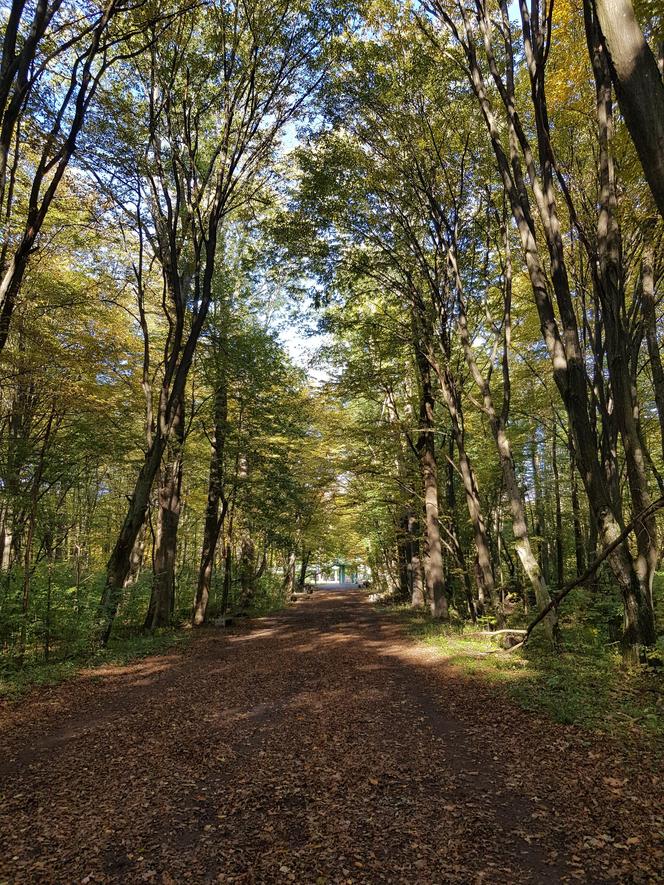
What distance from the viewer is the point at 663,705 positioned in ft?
17.8

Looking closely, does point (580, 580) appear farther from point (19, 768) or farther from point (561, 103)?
point (561, 103)

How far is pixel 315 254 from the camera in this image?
12250mm

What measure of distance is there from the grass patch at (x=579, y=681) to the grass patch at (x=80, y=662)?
6.93m

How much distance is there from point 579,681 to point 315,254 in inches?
434

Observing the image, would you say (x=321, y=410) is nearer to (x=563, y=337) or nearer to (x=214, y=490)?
(x=214, y=490)

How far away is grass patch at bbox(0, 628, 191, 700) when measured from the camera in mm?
7570

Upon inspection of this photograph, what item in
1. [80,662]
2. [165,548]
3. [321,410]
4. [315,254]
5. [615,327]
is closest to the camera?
[615,327]

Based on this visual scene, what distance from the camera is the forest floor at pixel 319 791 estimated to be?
3.05 metres

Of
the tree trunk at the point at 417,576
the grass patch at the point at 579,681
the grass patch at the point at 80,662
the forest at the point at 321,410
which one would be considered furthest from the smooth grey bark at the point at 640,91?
the tree trunk at the point at 417,576

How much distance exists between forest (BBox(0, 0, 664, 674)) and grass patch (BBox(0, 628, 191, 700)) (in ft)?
0.82

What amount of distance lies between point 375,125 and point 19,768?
13.5m

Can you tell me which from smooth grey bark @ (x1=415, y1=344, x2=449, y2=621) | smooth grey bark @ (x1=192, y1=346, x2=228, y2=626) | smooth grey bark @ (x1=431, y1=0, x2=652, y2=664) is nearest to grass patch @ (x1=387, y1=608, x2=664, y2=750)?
smooth grey bark @ (x1=431, y1=0, x2=652, y2=664)

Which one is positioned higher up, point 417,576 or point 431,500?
point 431,500

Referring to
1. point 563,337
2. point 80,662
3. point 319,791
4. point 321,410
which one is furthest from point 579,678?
point 321,410
